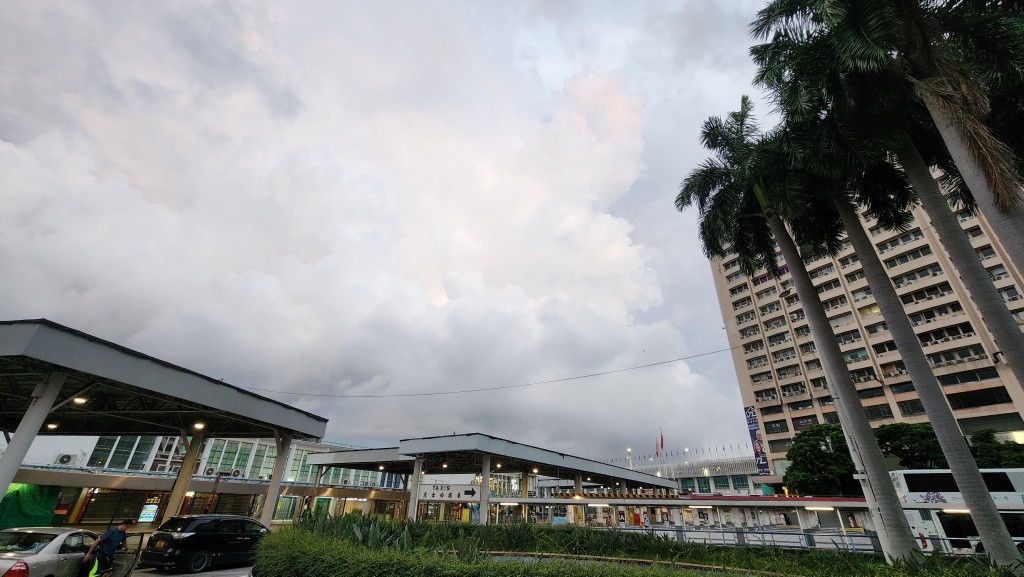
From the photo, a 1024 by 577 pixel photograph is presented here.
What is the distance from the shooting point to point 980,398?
152ft

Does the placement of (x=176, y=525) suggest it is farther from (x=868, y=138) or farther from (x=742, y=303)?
(x=742, y=303)

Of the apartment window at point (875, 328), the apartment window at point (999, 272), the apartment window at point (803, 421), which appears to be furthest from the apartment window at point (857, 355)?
the apartment window at point (999, 272)

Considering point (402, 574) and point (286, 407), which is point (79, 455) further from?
point (402, 574)

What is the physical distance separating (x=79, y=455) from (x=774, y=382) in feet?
271

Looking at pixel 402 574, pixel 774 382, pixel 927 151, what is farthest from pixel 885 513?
pixel 774 382

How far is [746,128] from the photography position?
19.0 m

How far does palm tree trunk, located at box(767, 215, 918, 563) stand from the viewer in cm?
1221

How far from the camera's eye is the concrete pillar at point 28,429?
9.80 m

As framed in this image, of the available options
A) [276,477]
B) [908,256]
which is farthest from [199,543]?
[908,256]

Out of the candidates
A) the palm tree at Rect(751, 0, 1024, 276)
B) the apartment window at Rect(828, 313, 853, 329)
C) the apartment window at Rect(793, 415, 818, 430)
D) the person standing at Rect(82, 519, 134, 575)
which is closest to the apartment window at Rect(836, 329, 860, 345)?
the apartment window at Rect(828, 313, 853, 329)

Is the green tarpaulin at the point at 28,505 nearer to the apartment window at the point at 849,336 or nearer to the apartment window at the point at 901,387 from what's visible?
the apartment window at the point at 901,387

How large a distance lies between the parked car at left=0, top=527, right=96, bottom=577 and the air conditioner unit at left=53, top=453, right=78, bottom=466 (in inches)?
1303

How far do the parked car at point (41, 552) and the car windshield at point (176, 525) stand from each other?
250cm

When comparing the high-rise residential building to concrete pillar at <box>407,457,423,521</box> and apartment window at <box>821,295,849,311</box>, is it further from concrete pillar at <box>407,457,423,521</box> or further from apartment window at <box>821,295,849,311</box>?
concrete pillar at <box>407,457,423,521</box>
